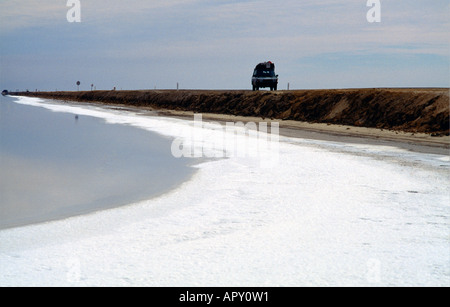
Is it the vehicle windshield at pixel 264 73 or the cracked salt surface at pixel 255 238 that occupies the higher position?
the vehicle windshield at pixel 264 73

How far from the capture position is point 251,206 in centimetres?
891

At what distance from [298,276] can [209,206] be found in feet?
11.8

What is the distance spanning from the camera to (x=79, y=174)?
12977mm

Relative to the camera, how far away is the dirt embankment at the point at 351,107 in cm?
2294

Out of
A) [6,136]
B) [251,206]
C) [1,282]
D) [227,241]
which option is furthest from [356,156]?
[6,136]
